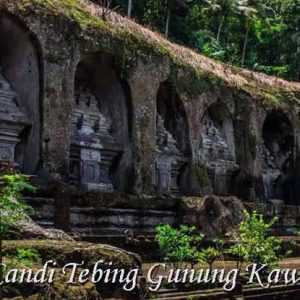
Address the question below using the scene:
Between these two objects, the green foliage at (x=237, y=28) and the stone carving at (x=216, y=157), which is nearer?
the stone carving at (x=216, y=157)

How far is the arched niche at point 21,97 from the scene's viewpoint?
12.0 meters

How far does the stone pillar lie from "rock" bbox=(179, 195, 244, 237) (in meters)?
1.78

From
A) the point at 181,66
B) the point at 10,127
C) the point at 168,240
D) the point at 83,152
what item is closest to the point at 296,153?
the point at 181,66

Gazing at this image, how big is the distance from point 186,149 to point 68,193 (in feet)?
20.7

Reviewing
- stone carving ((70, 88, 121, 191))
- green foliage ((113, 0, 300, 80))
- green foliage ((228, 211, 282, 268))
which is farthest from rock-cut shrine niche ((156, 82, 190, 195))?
green foliage ((113, 0, 300, 80))

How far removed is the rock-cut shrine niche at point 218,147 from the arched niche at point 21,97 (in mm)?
6346

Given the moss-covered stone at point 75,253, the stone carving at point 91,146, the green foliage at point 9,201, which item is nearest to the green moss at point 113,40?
the stone carving at point 91,146

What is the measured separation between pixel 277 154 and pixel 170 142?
19.9ft

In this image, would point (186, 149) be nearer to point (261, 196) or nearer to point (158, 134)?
point (158, 134)

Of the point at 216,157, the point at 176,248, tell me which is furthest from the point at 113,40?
the point at 176,248

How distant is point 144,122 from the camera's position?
47.3 feet

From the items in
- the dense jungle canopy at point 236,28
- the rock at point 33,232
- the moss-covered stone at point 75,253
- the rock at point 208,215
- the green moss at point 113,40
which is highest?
the dense jungle canopy at point 236,28

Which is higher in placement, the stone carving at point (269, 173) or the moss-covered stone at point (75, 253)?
the stone carving at point (269, 173)

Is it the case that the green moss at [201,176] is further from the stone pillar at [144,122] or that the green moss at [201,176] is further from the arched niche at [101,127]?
the arched niche at [101,127]
